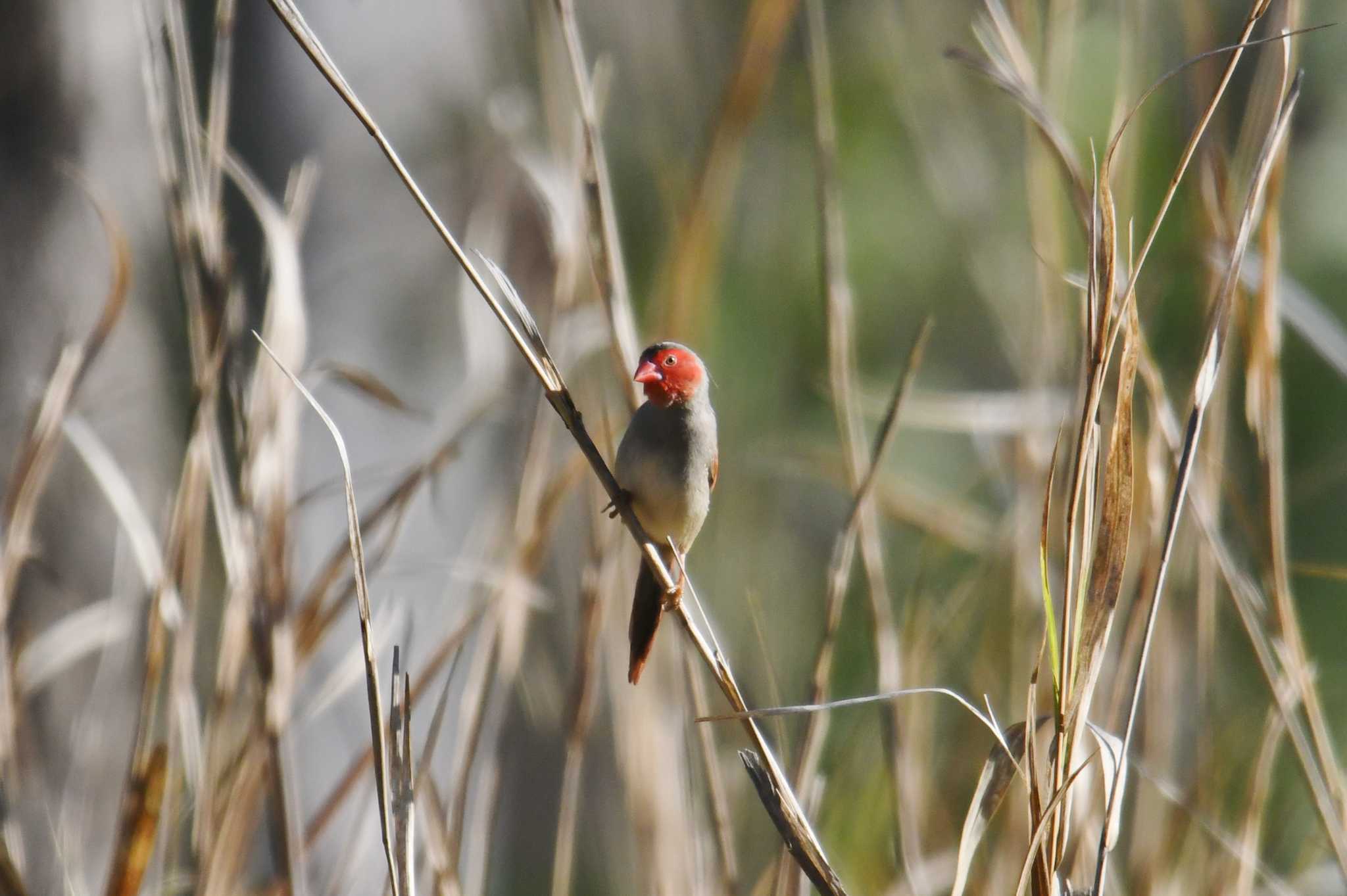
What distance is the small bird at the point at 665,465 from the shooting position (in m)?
2.28

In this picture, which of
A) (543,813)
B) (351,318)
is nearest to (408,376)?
(351,318)

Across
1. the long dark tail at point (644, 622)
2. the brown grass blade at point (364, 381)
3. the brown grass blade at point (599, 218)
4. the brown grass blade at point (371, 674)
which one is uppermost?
the brown grass blade at point (599, 218)

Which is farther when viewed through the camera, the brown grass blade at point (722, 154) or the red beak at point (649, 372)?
the red beak at point (649, 372)

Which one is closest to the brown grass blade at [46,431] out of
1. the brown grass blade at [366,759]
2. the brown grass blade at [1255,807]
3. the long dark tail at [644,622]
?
the brown grass blade at [366,759]

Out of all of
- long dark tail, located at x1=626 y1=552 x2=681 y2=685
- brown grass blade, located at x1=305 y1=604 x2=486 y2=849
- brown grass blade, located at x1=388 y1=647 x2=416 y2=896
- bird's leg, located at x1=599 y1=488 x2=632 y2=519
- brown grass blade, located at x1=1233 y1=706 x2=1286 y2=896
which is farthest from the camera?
long dark tail, located at x1=626 y1=552 x2=681 y2=685

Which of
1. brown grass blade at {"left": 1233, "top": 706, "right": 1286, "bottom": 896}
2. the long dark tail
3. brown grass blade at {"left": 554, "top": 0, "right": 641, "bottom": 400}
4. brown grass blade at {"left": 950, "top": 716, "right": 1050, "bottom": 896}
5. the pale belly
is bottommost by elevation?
brown grass blade at {"left": 1233, "top": 706, "right": 1286, "bottom": 896}

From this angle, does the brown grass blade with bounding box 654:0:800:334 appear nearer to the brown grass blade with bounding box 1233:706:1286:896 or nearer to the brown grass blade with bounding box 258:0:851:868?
the brown grass blade with bounding box 258:0:851:868

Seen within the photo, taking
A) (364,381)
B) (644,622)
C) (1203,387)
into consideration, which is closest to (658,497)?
(644,622)

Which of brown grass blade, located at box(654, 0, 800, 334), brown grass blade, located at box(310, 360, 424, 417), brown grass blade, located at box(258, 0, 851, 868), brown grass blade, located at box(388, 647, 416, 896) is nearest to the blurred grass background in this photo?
brown grass blade, located at box(654, 0, 800, 334)

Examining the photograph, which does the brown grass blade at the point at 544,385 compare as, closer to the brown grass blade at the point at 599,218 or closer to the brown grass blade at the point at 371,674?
the brown grass blade at the point at 371,674

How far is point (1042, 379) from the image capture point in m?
2.12

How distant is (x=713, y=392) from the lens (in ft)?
22.6

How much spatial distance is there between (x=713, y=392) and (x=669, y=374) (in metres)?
4.67

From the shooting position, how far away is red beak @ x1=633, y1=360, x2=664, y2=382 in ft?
6.83
